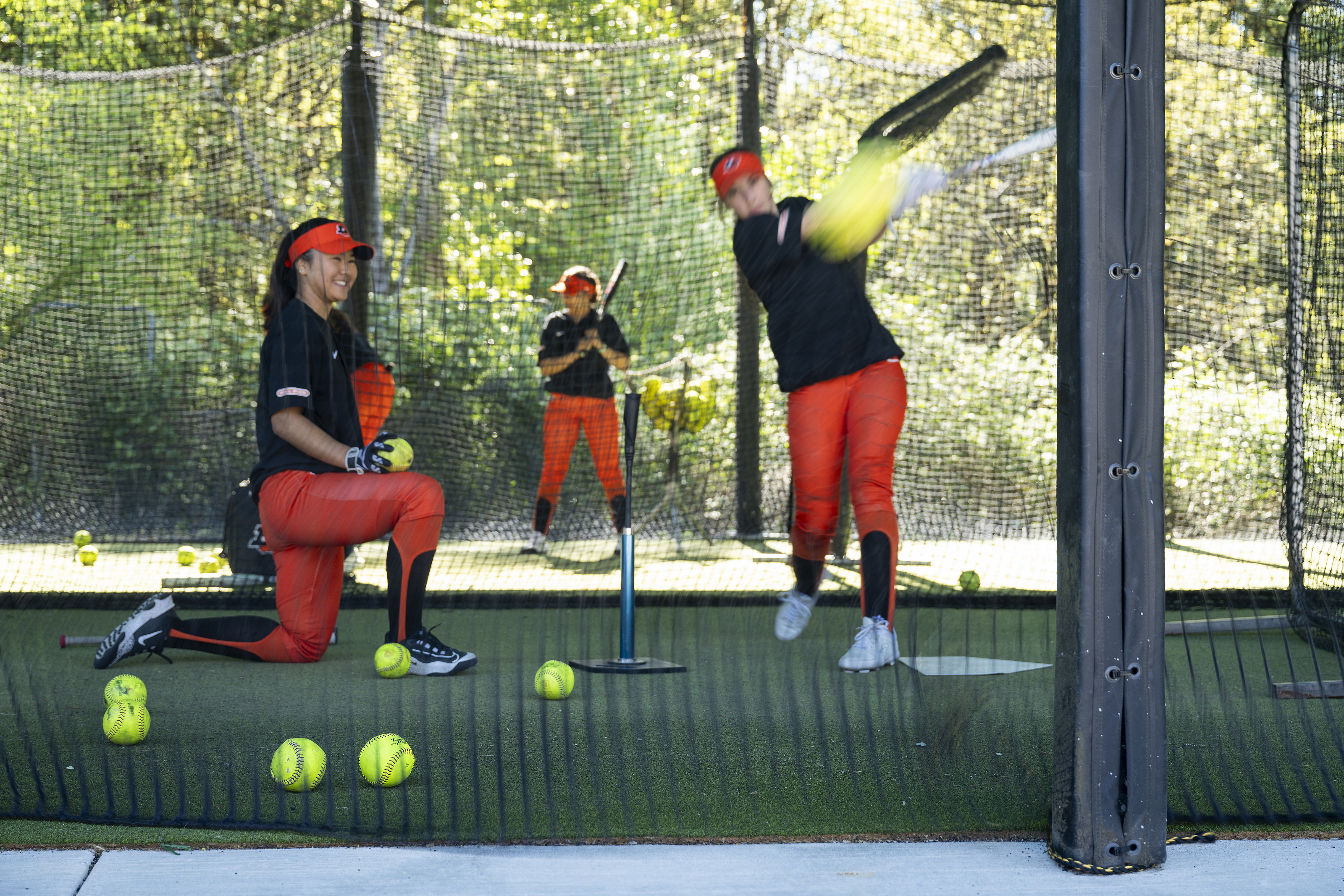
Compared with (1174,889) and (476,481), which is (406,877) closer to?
(1174,889)

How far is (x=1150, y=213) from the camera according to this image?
1.91m

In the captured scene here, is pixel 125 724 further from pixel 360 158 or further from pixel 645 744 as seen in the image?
pixel 360 158

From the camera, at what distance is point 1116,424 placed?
1.91 metres

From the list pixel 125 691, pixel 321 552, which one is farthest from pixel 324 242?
pixel 125 691

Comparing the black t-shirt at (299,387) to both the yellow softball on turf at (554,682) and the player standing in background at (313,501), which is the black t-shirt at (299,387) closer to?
the player standing in background at (313,501)

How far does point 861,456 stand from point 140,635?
7.47ft

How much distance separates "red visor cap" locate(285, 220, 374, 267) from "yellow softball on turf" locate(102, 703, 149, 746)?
Answer: 1.50 meters

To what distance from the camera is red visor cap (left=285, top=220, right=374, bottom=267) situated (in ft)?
11.7

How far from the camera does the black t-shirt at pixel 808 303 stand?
140 inches

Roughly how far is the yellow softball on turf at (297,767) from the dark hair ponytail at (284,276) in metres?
1.71

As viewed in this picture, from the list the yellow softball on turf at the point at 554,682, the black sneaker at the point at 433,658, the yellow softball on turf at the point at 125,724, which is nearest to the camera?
the yellow softball on turf at the point at 125,724

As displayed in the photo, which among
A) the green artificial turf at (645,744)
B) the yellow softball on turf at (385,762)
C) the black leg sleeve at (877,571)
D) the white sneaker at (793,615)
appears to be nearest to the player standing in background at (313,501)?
the green artificial turf at (645,744)

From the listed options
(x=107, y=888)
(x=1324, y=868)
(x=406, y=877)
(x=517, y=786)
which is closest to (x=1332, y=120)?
(x=1324, y=868)

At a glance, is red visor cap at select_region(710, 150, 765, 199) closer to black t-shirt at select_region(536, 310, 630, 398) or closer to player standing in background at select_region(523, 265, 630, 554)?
player standing in background at select_region(523, 265, 630, 554)
